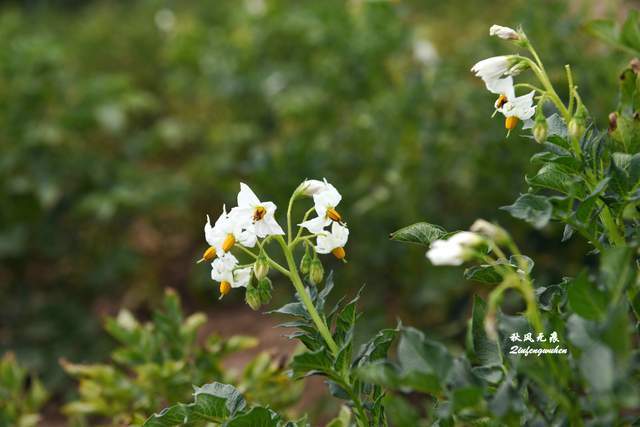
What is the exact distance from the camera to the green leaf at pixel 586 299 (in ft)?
2.92

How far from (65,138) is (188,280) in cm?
82

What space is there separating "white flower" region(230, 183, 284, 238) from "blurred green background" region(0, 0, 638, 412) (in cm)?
136

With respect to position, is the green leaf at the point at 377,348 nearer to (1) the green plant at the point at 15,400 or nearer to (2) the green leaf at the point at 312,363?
(2) the green leaf at the point at 312,363

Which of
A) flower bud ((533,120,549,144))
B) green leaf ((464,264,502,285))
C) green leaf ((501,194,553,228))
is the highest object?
flower bud ((533,120,549,144))

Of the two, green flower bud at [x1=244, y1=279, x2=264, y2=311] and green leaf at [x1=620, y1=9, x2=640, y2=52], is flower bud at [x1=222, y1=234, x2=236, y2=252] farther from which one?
green leaf at [x1=620, y1=9, x2=640, y2=52]

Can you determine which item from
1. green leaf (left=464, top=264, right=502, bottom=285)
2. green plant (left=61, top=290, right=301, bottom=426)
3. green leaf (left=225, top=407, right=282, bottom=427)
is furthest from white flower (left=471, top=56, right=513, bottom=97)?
green plant (left=61, top=290, right=301, bottom=426)

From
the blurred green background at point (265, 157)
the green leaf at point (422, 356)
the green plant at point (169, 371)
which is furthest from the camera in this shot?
the blurred green background at point (265, 157)

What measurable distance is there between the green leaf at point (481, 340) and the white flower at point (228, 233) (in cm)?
35

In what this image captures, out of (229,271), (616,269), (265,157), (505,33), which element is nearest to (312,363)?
(229,271)

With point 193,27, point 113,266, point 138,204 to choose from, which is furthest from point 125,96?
point 193,27

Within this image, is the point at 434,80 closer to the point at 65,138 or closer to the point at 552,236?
the point at 552,236

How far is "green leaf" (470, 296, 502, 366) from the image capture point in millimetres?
1095

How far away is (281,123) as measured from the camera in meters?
3.54

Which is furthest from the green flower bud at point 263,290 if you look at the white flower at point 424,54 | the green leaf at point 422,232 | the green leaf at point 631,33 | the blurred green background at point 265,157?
the white flower at point 424,54
